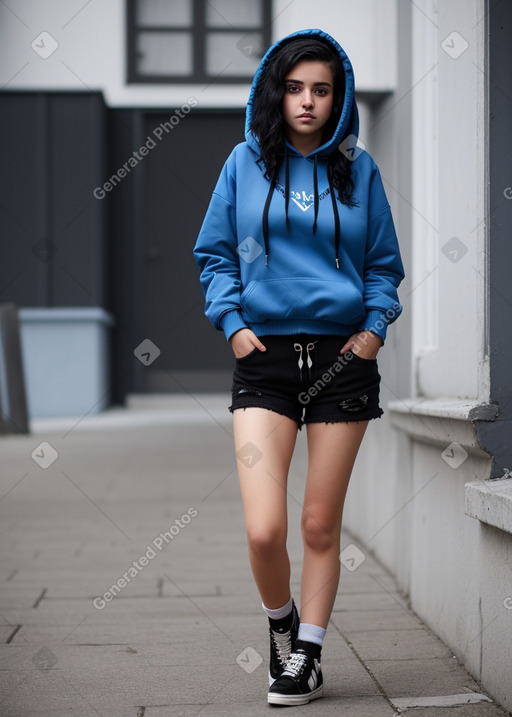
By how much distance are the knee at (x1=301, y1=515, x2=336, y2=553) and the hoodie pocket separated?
0.52 m

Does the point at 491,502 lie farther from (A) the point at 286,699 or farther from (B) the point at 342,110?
(B) the point at 342,110

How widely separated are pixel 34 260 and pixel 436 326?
10.7m

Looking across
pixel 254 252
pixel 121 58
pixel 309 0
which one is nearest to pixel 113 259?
pixel 121 58

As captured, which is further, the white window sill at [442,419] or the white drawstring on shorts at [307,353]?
the white window sill at [442,419]

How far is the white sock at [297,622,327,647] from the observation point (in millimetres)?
2775

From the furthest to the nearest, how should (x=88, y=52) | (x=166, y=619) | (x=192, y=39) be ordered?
1. (x=192, y=39)
2. (x=88, y=52)
3. (x=166, y=619)

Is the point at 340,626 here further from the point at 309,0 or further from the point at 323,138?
the point at 309,0

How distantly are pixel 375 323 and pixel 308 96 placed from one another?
59 cm

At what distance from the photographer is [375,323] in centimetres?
275

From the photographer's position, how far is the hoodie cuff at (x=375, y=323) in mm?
2750

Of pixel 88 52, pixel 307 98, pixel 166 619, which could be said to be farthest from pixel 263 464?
pixel 88 52

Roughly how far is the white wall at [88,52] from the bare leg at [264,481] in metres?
11.3

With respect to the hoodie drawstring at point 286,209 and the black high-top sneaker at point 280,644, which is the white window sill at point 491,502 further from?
the hoodie drawstring at point 286,209

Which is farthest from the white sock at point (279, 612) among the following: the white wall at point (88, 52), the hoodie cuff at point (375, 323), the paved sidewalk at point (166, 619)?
the white wall at point (88, 52)
